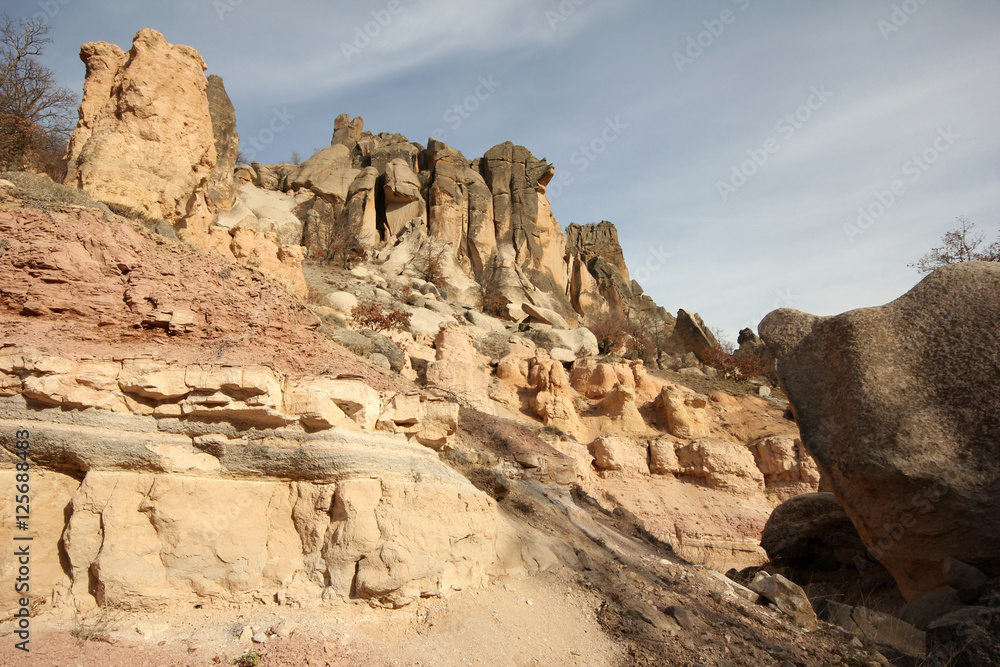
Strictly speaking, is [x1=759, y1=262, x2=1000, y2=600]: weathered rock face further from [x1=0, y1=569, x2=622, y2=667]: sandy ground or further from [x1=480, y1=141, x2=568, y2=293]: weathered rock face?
[x1=480, y1=141, x2=568, y2=293]: weathered rock face

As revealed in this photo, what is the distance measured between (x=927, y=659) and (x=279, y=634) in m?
5.43

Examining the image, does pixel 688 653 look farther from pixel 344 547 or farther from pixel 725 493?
pixel 725 493

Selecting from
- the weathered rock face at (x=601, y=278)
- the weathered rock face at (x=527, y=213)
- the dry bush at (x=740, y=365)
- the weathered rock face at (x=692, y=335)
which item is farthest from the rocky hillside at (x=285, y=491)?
the weathered rock face at (x=601, y=278)

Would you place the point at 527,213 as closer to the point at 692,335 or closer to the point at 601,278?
the point at 601,278

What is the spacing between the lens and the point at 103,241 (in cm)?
477

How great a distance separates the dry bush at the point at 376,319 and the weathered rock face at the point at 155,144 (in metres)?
3.86

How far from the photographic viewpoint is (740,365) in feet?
72.3

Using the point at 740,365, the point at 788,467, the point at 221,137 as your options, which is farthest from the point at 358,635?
the point at 221,137

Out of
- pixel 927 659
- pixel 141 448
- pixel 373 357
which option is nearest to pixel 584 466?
pixel 373 357
